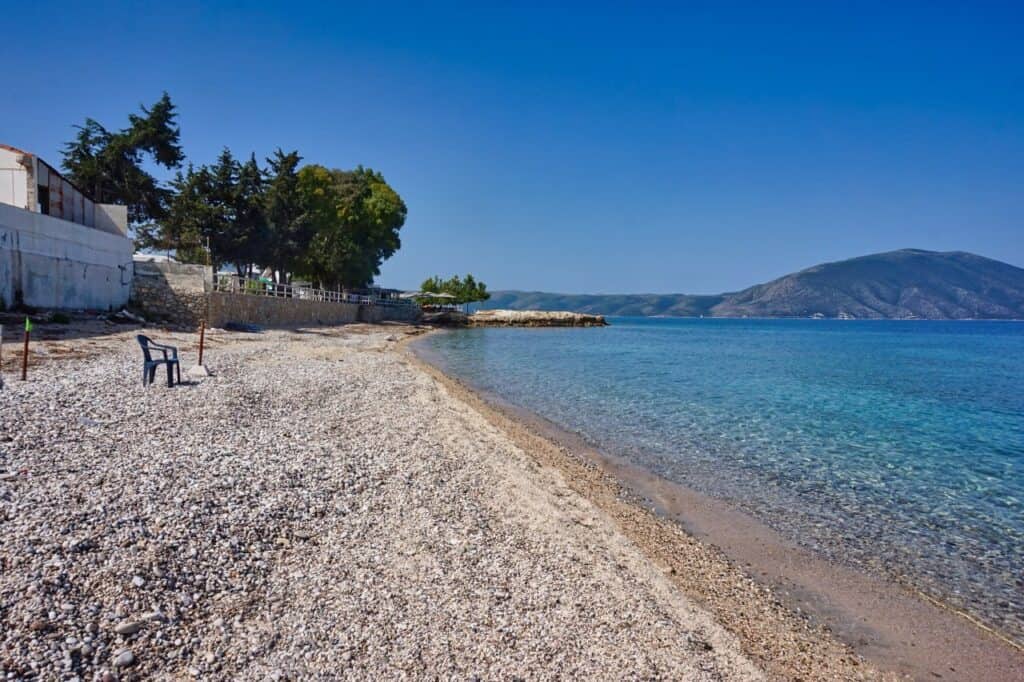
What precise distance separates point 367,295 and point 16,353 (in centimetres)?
5504

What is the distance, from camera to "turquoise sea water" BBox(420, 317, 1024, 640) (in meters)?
7.54

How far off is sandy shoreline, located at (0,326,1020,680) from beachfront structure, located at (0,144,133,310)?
40.2ft

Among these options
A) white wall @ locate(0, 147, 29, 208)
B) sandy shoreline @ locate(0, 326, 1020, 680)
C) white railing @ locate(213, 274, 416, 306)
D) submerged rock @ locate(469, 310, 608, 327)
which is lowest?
sandy shoreline @ locate(0, 326, 1020, 680)

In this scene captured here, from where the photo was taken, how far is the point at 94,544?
4.54m

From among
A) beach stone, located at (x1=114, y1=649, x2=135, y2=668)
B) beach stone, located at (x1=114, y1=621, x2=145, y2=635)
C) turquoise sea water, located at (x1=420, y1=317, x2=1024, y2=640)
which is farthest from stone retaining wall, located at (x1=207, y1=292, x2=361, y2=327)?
beach stone, located at (x1=114, y1=649, x2=135, y2=668)

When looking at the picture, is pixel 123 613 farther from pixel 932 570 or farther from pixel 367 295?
pixel 367 295

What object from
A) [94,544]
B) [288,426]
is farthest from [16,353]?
[94,544]

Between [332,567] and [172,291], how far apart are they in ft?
89.8

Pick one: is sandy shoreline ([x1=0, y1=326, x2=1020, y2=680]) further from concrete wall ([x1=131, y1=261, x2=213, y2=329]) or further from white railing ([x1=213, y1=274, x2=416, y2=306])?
white railing ([x1=213, y1=274, x2=416, y2=306])

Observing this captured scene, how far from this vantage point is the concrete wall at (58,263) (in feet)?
59.0

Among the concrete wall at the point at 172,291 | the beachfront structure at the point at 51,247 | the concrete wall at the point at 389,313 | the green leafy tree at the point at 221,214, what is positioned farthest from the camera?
the concrete wall at the point at 389,313

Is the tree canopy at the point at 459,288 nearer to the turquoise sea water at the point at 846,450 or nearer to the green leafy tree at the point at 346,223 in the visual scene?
the green leafy tree at the point at 346,223

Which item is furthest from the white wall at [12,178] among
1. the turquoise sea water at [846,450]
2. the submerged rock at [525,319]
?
the submerged rock at [525,319]

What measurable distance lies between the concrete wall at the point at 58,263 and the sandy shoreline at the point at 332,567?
12099mm
